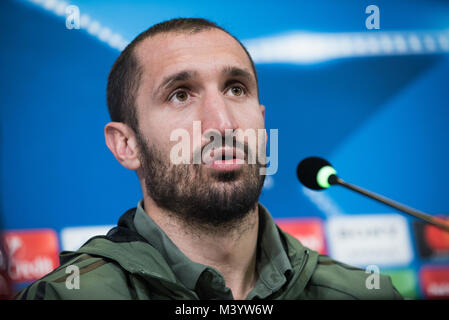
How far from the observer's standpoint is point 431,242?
2.22 metres

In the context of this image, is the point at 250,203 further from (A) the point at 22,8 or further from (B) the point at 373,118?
(A) the point at 22,8

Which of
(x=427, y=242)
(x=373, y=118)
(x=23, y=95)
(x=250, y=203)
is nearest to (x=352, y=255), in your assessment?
(x=427, y=242)

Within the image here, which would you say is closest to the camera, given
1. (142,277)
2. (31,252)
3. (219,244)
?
(142,277)

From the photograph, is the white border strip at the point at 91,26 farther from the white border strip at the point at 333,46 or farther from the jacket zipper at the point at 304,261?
the jacket zipper at the point at 304,261

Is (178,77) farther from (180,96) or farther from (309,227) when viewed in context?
(309,227)

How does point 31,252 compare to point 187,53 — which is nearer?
point 187,53

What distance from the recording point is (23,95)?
6.88 feet

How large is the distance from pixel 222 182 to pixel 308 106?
3.95 feet

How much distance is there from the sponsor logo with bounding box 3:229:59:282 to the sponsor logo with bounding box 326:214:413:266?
50.7 inches

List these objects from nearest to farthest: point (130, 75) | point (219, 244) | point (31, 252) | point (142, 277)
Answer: point (142, 277) → point (219, 244) → point (130, 75) → point (31, 252)

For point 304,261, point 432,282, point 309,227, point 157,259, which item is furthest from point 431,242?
point 157,259

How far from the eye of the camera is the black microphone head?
1084 mm

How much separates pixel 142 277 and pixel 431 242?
1672 mm
